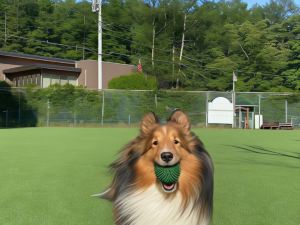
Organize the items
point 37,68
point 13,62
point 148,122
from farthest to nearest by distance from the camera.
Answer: point 13,62 → point 37,68 → point 148,122

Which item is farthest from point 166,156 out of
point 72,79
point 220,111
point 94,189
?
point 72,79

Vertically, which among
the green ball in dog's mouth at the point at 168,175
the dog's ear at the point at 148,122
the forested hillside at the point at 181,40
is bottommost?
the green ball in dog's mouth at the point at 168,175

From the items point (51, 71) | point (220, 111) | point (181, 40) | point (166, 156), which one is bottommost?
point (166, 156)

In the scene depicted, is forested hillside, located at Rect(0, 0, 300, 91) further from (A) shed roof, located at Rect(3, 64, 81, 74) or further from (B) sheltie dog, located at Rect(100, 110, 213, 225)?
(B) sheltie dog, located at Rect(100, 110, 213, 225)

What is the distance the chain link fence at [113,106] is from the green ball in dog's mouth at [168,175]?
2429cm

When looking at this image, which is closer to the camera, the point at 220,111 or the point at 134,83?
the point at 220,111

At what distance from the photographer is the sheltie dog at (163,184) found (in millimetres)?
3336

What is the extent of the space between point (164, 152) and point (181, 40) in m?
48.2

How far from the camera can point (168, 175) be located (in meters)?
3.28

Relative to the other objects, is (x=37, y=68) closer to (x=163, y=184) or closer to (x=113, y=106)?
(x=113, y=106)

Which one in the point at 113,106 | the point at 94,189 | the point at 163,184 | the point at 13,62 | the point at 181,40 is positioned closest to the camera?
the point at 163,184

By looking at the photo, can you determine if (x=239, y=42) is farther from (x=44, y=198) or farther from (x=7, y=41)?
(x=44, y=198)

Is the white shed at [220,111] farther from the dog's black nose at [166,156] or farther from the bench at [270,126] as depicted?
the dog's black nose at [166,156]

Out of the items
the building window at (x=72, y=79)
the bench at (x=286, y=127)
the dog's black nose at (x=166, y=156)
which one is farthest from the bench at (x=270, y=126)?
the dog's black nose at (x=166, y=156)
